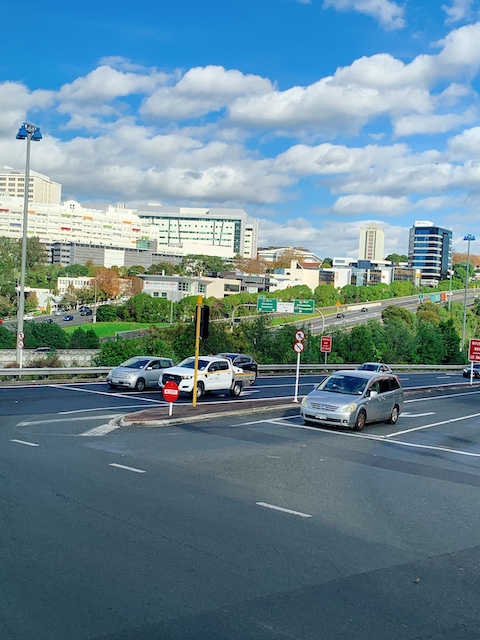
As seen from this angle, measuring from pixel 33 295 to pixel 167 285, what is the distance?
29881 mm

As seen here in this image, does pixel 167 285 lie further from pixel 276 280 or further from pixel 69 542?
pixel 69 542

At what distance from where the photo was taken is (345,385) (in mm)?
21500

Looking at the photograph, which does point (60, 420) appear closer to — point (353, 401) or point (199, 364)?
point (353, 401)

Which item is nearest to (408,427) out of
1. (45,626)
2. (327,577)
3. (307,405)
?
(307,405)

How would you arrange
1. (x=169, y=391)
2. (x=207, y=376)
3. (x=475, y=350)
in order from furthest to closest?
1. (x=475, y=350)
2. (x=207, y=376)
3. (x=169, y=391)

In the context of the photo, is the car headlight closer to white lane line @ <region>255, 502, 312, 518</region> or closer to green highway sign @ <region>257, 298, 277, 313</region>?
white lane line @ <region>255, 502, 312, 518</region>

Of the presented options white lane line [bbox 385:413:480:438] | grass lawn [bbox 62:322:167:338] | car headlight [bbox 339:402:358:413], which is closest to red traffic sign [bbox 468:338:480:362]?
white lane line [bbox 385:413:480:438]

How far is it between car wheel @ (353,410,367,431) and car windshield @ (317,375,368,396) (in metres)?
0.64

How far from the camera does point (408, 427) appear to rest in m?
22.6

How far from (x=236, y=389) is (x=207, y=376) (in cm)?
214

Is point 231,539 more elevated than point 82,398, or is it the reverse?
point 231,539

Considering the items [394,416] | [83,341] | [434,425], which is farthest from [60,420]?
[83,341]

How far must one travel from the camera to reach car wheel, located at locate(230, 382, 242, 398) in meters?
30.6

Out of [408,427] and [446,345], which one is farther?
[446,345]
